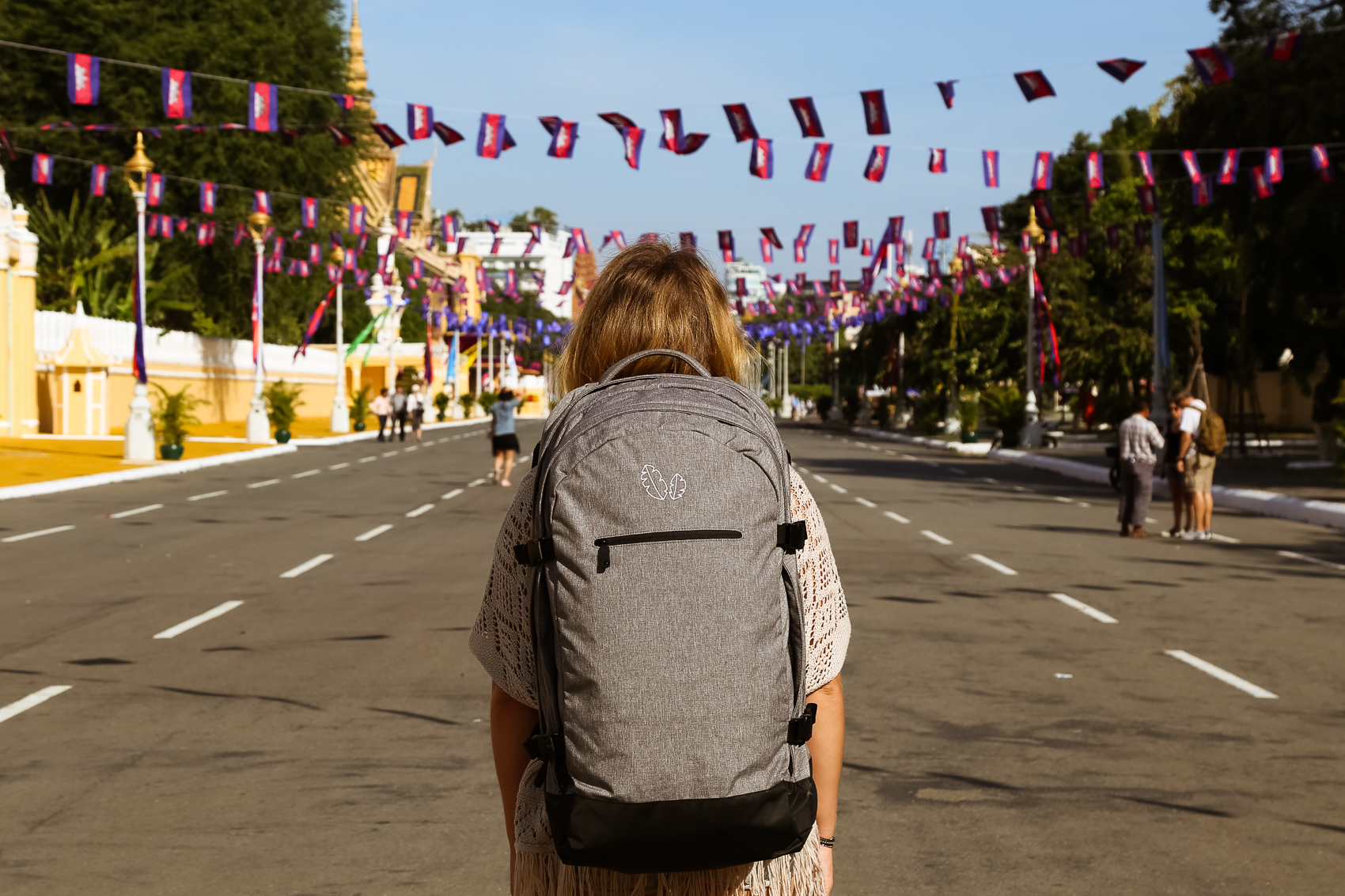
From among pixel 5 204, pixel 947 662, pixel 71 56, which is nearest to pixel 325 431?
pixel 5 204

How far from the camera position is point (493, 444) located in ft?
88.8

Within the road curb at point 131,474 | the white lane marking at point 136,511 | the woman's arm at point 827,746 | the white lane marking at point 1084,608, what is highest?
the woman's arm at point 827,746

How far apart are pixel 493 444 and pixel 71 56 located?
9.34 m

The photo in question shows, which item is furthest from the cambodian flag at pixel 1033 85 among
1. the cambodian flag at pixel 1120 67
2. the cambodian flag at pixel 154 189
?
the cambodian flag at pixel 154 189

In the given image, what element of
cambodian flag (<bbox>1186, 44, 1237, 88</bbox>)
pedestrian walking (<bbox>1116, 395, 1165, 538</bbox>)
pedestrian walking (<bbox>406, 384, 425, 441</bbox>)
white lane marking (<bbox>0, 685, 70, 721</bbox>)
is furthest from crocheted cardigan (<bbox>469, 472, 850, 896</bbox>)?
pedestrian walking (<bbox>406, 384, 425, 441</bbox>)

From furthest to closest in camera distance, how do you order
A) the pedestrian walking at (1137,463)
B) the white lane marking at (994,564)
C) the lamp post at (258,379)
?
the lamp post at (258,379) < the pedestrian walking at (1137,463) < the white lane marking at (994,564)

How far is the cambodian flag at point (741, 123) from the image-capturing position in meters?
22.0

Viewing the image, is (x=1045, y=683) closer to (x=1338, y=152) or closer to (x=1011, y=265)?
(x=1338, y=152)

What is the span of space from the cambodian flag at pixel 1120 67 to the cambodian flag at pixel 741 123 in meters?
4.96

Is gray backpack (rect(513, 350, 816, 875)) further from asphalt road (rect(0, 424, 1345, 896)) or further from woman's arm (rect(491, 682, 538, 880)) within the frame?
asphalt road (rect(0, 424, 1345, 896))

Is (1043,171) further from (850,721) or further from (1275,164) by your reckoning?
(850,721)

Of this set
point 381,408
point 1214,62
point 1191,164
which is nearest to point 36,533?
point 1214,62

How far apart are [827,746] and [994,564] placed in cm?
1316

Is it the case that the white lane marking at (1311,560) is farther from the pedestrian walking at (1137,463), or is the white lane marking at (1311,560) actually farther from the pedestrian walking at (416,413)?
the pedestrian walking at (416,413)
